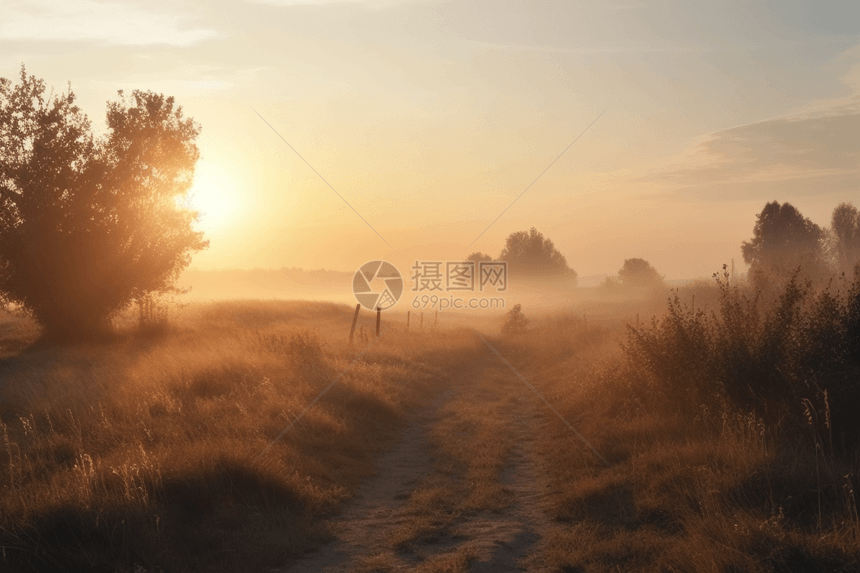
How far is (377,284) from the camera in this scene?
210 feet

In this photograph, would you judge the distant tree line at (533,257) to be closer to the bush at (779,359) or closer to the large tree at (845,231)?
the large tree at (845,231)

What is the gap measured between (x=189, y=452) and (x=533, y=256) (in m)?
107

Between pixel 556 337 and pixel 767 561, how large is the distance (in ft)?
78.5

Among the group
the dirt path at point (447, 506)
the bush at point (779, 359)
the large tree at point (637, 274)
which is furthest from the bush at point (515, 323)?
the large tree at point (637, 274)

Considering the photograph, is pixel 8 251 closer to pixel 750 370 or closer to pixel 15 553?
pixel 15 553

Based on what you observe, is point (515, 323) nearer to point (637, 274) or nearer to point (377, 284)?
point (377, 284)

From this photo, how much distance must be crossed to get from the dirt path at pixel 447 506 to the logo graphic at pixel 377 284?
140 ft

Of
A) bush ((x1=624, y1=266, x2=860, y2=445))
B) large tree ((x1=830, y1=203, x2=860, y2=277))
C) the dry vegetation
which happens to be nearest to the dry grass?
the dry vegetation

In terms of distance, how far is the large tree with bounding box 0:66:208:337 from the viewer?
23.2m

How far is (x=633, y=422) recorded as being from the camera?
1044cm

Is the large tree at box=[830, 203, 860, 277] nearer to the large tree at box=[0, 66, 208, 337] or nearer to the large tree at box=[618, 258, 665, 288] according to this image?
the large tree at box=[618, 258, 665, 288]

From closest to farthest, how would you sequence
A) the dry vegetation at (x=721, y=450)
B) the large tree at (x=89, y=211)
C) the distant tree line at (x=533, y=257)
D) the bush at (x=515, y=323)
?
the dry vegetation at (x=721, y=450) < the large tree at (x=89, y=211) < the bush at (x=515, y=323) < the distant tree line at (x=533, y=257)

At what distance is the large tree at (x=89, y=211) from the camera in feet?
76.2

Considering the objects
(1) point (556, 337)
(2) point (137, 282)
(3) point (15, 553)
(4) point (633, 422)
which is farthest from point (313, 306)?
(3) point (15, 553)
